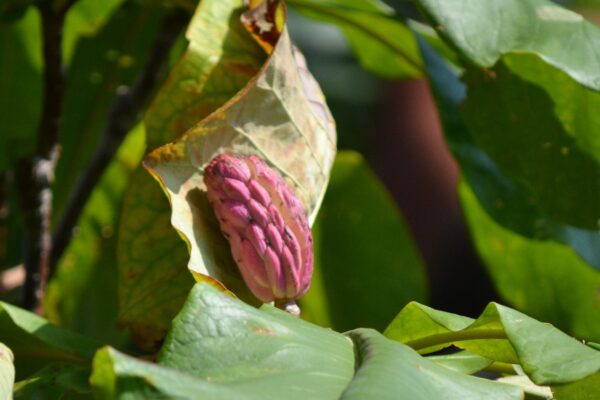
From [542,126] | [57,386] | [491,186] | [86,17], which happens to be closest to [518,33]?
[542,126]

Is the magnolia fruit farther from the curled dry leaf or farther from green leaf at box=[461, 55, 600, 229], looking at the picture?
green leaf at box=[461, 55, 600, 229]

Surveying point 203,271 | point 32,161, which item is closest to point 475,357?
point 203,271

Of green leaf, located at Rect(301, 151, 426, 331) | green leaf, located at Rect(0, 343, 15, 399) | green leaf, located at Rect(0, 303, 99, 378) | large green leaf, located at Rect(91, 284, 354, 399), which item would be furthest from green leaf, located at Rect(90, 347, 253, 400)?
green leaf, located at Rect(301, 151, 426, 331)

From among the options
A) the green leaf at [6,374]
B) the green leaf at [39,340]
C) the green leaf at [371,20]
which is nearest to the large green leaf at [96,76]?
the green leaf at [371,20]

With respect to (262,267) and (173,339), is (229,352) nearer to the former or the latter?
(173,339)

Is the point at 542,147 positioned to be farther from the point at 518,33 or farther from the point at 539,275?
the point at 539,275

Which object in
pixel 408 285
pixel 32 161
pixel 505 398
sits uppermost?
pixel 505 398

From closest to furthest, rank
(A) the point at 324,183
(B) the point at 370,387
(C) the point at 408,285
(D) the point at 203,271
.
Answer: (B) the point at 370,387 < (D) the point at 203,271 < (A) the point at 324,183 < (C) the point at 408,285
